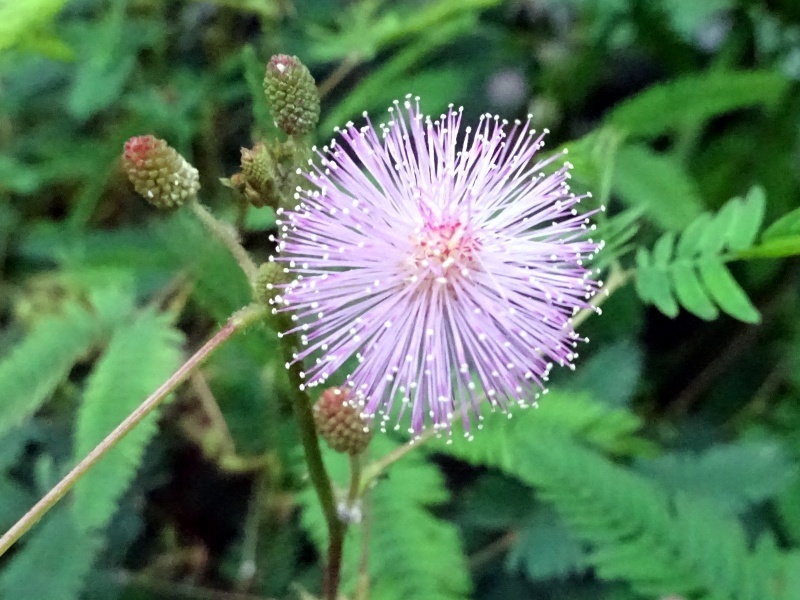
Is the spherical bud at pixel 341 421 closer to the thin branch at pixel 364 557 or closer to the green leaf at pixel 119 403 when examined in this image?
the thin branch at pixel 364 557

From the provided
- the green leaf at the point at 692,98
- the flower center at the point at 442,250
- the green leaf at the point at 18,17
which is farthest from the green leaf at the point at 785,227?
the green leaf at the point at 18,17

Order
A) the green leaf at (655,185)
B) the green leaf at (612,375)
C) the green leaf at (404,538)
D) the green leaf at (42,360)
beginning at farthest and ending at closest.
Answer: the green leaf at (655,185), the green leaf at (612,375), the green leaf at (42,360), the green leaf at (404,538)

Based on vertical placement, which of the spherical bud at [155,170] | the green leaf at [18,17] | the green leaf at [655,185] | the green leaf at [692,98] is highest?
the green leaf at [692,98]

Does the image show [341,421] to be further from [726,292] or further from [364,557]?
[726,292]

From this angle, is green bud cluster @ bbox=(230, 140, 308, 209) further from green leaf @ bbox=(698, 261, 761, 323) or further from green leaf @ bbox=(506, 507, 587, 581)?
green leaf @ bbox=(506, 507, 587, 581)

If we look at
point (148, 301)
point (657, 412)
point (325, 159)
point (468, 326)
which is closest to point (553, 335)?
point (468, 326)
